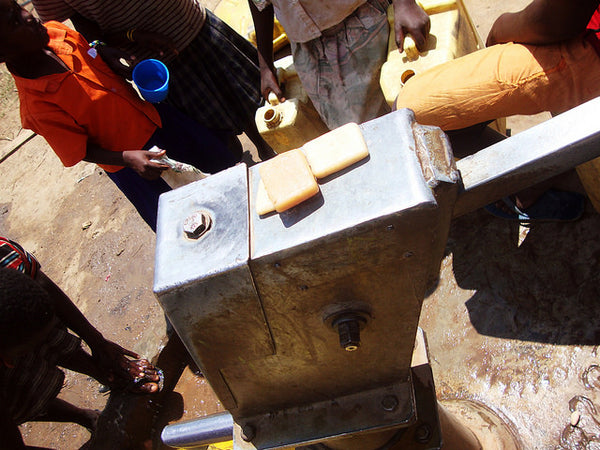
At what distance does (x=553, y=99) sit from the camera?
176cm

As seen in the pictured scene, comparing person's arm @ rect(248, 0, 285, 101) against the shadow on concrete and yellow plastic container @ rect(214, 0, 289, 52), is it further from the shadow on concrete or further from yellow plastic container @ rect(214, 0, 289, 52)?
the shadow on concrete

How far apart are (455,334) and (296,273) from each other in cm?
177

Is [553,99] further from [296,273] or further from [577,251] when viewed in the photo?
[296,273]

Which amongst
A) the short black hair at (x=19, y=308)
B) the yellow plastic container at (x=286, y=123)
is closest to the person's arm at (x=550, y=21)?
the yellow plastic container at (x=286, y=123)

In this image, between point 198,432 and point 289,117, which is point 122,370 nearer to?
point 198,432

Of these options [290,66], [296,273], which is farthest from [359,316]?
[290,66]

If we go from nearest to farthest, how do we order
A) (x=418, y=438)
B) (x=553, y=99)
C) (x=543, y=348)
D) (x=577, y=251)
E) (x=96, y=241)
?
(x=418, y=438) → (x=553, y=99) → (x=543, y=348) → (x=577, y=251) → (x=96, y=241)

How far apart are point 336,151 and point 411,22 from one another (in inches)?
69.3

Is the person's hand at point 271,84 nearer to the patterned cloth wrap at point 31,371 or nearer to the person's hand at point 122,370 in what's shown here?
the patterned cloth wrap at point 31,371

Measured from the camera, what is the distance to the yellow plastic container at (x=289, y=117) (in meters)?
2.64

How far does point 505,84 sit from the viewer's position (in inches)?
69.9

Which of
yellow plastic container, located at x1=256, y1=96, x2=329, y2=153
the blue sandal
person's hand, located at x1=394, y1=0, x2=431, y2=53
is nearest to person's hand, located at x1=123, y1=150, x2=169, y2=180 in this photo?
yellow plastic container, located at x1=256, y1=96, x2=329, y2=153

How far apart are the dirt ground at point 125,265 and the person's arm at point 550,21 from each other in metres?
0.96

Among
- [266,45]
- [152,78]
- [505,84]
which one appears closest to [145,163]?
[152,78]
